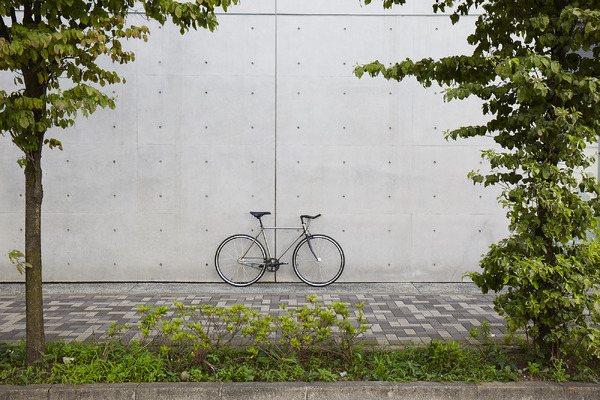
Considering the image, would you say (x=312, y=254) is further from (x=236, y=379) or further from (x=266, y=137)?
(x=236, y=379)

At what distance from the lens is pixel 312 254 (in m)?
7.97

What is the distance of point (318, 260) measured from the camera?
7.82 m

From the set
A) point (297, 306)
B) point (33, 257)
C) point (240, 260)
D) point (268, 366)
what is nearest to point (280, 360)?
point (268, 366)

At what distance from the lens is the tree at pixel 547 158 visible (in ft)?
12.3

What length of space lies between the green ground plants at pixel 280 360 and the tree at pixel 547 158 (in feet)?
1.13

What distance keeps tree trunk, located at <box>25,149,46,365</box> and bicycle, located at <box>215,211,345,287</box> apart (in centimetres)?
380

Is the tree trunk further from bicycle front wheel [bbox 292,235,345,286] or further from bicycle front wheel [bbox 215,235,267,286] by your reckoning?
bicycle front wheel [bbox 292,235,345,286]

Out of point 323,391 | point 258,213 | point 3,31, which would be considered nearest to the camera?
point 323,391

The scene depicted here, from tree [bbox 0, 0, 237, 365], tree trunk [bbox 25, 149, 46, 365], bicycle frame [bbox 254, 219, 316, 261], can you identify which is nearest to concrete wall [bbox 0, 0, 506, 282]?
bicycle frame [bbox 254, 219, 316, 261]

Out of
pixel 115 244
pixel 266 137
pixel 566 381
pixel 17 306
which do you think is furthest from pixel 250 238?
pixel 566 381

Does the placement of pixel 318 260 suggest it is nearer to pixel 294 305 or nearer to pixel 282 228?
pixel 282 228

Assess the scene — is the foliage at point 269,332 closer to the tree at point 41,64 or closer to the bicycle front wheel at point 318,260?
the tree at point 41,64

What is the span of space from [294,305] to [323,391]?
→ 9.29 feet

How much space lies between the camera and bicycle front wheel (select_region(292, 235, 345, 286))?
786 cm
